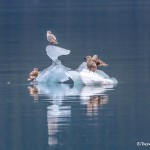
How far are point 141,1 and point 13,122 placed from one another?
64144 millimetres

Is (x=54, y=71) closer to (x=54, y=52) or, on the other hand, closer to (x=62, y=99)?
(x=54, y=52)

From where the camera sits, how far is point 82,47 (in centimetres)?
3788

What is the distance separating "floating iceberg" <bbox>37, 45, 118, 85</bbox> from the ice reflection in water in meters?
0.18

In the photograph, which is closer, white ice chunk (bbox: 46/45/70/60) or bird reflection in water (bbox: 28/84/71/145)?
bird reflection in water (bbox: 28/84/71/145)

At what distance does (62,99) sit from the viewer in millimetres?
22641

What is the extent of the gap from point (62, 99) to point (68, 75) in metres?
2.17

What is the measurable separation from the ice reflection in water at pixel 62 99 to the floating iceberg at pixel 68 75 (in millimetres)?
175

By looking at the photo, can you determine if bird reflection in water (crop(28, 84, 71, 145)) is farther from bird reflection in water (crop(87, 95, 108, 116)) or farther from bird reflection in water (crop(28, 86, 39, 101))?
bird reflection in water (crop(87, 95, 108, 116))

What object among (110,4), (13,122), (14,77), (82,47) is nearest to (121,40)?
(82,47)

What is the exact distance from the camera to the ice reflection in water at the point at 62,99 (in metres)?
19.6

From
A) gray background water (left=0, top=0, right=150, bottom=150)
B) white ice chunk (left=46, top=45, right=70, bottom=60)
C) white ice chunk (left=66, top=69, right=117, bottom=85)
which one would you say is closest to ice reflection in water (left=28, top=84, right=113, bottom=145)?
gray background water (left=0, top=0, right=150, bottom=150)

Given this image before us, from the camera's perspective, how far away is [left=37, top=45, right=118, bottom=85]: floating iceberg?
80.8ft

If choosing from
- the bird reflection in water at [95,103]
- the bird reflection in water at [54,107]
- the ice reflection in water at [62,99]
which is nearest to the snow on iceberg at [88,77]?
the ice reflection in water at [62,99]

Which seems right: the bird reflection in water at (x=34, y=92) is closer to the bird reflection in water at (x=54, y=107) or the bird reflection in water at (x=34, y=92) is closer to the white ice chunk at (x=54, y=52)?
the bird reflection in water at (x=54, y=107)
